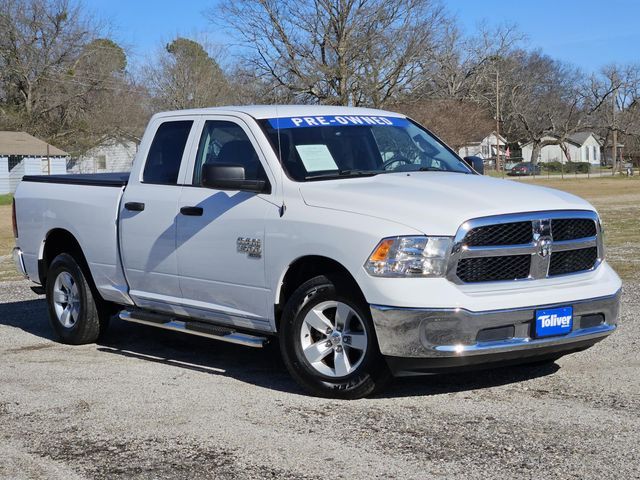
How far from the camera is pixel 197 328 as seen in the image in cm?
717

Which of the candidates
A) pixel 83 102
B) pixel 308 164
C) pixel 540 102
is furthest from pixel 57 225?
pixel 540 102

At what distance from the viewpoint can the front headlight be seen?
226 inches

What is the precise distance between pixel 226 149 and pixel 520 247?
2493 millimetres

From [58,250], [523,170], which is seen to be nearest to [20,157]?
[523,170]

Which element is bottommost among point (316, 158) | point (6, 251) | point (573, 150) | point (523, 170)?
point (6, 251)

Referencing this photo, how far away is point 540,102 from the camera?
10138 cm

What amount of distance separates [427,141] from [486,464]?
3.59m

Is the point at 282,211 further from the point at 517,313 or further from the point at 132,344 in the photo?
the point at 132,344

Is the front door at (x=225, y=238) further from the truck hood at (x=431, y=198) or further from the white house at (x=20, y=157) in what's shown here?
the white house at (x=20, y=157)

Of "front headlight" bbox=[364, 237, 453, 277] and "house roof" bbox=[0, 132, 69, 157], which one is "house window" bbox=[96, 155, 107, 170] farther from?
"front headlight" bbox=[364, 237, 453, 277]

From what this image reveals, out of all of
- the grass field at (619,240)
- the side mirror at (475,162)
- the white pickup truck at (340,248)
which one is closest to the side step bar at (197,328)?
the white pickup truck at (340,248)

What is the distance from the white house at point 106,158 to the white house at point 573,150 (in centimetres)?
5354

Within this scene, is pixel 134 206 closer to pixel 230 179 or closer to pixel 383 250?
pixel 230 179

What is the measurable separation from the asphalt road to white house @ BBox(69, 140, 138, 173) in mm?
61145
